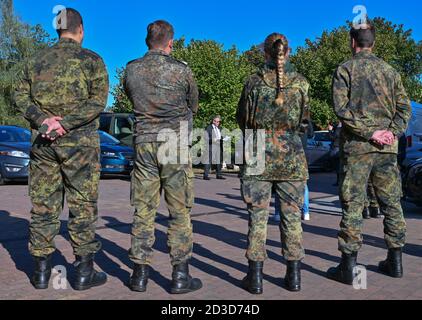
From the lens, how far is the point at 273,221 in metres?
7.66

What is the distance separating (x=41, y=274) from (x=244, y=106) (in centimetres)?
219

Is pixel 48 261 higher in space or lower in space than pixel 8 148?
lower

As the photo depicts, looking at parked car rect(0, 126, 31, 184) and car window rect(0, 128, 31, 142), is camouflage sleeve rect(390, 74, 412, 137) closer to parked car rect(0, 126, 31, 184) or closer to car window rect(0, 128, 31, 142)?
parked car rect(0, 126, 31, 184)

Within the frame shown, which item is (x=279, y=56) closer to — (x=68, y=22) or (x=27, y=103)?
(x=68, y=22)

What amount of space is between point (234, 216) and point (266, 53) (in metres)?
4.39

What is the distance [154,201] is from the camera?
4199 mm

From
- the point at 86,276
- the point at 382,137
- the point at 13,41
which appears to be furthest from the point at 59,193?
the point at 13,41

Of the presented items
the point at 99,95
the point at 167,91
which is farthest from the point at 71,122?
the point at 167,91

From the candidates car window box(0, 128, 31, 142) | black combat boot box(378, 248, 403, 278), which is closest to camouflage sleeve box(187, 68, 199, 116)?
black combat boot box(378, 248, 403, 278)

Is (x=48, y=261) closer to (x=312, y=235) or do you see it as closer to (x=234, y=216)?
(x=312, y=235)

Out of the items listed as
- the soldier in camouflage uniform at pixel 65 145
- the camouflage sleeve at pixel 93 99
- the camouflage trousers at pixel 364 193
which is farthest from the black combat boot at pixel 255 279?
the camouflage sleeve at pixel 93 99

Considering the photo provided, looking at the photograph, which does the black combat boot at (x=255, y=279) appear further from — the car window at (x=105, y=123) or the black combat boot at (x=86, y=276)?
the car window at (x=105, y=123)
